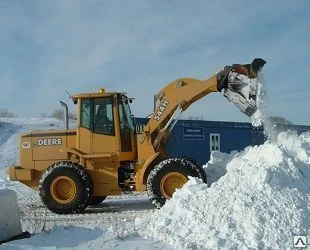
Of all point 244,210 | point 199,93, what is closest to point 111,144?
point 199,93

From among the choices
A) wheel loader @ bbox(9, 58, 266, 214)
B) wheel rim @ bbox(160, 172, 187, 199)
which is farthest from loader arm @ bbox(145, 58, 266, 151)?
wheel rim @ bbox(160, 172, 187, 199)

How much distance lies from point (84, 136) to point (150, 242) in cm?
505

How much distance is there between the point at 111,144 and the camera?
12.1m

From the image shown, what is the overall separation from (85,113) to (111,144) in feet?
3.14

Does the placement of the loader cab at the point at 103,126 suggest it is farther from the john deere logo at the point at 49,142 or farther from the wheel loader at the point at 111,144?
the john deere logo at the point at 49,142

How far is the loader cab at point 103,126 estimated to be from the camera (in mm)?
12062

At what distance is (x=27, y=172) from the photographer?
1254 cm

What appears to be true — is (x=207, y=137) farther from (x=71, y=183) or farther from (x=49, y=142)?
(x=71, y=183)

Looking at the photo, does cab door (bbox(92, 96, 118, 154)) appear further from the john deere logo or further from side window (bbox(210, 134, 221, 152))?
side window (bbox(210, 134, 221, 152))

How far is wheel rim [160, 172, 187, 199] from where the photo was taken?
37.0 feet

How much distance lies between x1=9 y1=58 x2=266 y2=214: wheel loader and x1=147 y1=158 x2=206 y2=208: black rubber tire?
0.85 ft

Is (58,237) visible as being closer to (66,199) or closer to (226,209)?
(226,209)

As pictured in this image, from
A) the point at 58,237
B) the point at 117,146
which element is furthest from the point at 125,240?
the point at 117,146

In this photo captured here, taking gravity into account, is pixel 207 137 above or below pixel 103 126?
below
